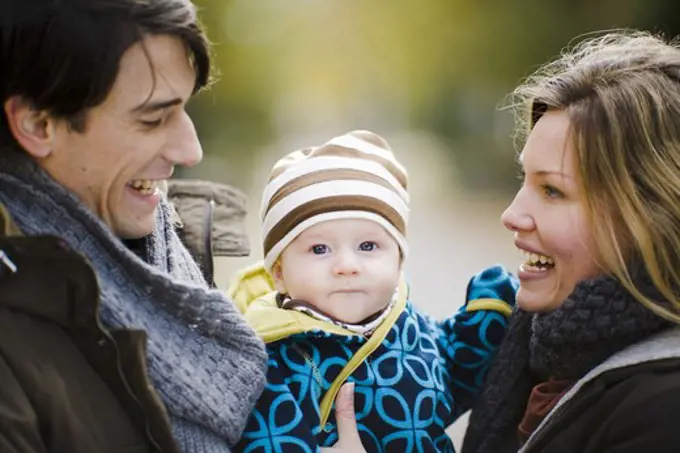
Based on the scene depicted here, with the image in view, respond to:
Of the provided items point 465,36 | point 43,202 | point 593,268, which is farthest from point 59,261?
point 465,36

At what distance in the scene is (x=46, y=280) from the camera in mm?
1683

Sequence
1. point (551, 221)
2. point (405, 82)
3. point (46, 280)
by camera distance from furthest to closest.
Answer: point (405, 82)
point (551, 221)
point (46, 280)

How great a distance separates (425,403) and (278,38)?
665 inches

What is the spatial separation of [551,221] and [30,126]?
1053 millimetres

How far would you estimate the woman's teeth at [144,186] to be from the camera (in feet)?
6.28

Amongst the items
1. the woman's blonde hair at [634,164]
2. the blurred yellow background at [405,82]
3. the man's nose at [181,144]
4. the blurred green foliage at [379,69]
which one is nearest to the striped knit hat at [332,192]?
the man's nose at [181,144]

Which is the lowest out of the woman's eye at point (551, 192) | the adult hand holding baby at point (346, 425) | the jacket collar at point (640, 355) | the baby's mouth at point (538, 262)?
the adult hand holding baby at point (346, 425)

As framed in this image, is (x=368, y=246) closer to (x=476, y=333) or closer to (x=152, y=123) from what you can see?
(x=476, y=333)

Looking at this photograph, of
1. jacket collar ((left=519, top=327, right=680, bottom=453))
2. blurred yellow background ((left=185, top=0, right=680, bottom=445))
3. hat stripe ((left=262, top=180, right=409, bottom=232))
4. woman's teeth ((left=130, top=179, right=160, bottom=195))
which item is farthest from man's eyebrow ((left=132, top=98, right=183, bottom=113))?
blurred yellow background ((left=185, top=0, right=680, bottom=445))

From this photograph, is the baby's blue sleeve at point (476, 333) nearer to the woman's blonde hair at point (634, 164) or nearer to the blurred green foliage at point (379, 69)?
the woman's blonde hair at point (634, 164)

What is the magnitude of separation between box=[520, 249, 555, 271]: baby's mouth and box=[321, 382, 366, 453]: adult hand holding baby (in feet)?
1.55

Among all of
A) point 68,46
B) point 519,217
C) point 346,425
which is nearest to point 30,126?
point 68,46

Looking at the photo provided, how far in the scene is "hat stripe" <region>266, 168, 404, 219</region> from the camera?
2189 mm

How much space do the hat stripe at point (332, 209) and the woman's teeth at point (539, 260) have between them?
0.31 meters
